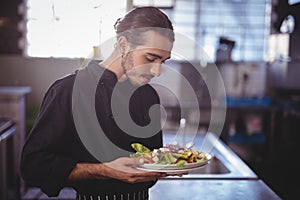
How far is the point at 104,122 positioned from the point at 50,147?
0.71 ft

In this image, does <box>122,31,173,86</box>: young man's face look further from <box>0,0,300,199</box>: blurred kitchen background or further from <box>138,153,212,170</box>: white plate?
<box>0,0,300,199</box>: blurred kitchen background

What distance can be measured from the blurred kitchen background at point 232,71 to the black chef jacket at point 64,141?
2626mm

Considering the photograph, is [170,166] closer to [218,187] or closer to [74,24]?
[218,187]

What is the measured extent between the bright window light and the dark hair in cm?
30

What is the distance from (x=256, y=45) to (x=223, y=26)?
0.50 metres

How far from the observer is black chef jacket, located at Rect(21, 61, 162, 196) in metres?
1.30

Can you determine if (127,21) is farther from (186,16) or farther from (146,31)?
(186,16)

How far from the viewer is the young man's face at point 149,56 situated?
4.70 ft

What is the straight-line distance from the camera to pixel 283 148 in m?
4.67

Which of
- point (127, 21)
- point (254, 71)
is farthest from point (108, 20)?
point (254, 71)

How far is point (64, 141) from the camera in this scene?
4.52 feet

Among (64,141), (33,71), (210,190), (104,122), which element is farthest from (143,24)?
(33,71)

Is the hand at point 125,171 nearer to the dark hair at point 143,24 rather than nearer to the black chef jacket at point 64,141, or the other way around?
the black chef jacket at point 64,141

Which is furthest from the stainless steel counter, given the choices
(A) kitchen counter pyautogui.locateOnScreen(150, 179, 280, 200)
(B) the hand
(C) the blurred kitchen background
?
(C) the blurred kitchen background
